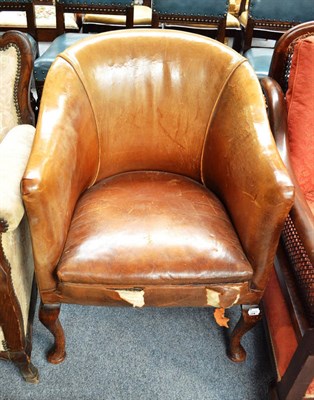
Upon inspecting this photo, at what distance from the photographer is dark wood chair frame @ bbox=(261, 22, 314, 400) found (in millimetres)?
938

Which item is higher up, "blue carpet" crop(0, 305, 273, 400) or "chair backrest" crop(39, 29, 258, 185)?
"chair backrest" crop(39, 29, 258, 185)

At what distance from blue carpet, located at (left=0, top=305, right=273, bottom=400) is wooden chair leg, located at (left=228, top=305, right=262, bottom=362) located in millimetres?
27

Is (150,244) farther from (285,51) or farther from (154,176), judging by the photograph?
(285,51)

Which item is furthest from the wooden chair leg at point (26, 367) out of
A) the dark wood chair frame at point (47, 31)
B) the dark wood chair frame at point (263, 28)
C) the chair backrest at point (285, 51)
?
the dark wood chair frame at point (47, 31)

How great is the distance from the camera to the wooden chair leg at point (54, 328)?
1.09 metres

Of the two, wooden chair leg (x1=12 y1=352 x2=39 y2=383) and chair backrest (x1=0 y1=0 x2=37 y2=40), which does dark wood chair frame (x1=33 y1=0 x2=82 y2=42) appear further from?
wooden chair leg (x1=12 y1=352 x2=39 y2=383)

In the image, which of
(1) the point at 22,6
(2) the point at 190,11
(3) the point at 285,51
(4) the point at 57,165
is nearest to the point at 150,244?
(4) the point at 57,165

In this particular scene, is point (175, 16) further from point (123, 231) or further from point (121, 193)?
point (123, 231)

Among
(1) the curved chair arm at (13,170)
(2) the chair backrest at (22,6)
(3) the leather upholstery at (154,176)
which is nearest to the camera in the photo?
(1) the curved chair arm at (13,170)

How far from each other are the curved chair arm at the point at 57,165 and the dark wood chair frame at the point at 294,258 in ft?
1.86

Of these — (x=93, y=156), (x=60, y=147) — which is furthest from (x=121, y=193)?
(x=60, y=147)

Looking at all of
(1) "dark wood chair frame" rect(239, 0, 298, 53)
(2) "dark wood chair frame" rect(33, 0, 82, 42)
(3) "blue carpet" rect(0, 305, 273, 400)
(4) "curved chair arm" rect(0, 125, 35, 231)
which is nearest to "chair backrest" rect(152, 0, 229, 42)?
(1) "dark wood chair frame" rect(239, 0, 298, 53)

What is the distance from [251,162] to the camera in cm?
105

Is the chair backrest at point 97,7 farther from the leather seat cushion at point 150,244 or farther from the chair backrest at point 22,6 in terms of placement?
the leather seat cushion at point 150,244
